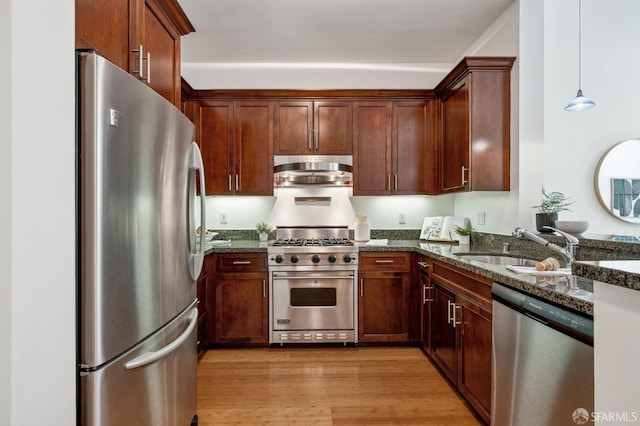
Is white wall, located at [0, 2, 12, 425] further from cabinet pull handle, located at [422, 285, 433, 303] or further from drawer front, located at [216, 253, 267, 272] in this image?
cabinet pull handle, located at [422, 285, 433, 303]

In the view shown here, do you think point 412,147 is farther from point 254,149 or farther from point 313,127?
point 254,149

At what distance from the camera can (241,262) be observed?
331 cm

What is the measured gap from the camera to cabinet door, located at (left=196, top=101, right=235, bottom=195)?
143 inches

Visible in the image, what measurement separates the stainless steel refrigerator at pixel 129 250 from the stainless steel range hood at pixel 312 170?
1776 mm

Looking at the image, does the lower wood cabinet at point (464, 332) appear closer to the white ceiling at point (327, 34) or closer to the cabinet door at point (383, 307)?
the cabinet door at point (383, 307)

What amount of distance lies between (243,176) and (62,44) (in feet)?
8.65

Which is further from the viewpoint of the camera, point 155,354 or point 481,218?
point 481,218

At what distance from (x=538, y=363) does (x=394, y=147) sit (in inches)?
102

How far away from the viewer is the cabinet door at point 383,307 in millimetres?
3344

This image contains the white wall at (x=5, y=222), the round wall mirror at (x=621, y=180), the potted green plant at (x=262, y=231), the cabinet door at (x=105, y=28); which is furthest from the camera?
the potted green plant at (x=262, y=231)

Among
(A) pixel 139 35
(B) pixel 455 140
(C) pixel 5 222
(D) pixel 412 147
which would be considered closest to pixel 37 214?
(C) pixel 5 222

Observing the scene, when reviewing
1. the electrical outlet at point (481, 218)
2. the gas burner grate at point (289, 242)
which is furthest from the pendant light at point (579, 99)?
the gas burner grate at point (289, 242)

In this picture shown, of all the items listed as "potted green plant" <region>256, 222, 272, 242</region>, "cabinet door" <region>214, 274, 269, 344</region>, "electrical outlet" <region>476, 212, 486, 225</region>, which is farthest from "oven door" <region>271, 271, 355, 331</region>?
"electrical outlet" <region>476, 212, 486, 225</region>

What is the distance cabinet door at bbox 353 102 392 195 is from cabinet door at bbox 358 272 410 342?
0.92 metres
